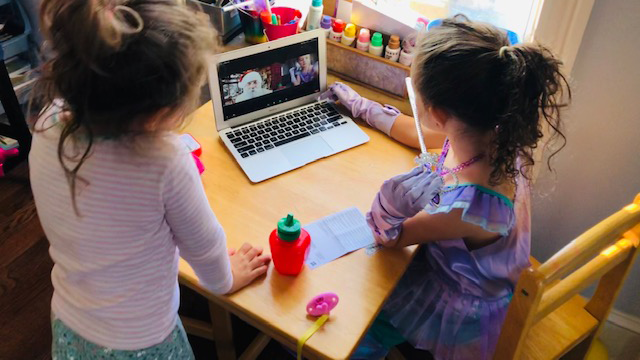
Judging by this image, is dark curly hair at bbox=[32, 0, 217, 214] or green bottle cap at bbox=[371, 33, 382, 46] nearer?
dark curly hair at bbox=[32, 0, 217, 214]

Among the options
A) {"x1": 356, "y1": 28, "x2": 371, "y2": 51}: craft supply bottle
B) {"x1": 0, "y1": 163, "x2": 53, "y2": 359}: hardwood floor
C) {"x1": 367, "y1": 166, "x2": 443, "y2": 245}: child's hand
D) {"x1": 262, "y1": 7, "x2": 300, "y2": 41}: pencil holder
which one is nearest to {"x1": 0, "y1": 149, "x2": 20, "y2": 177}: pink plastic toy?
{"x1": 0, "y1": 163, "x2": 53, "y2": 359}: hardwood floor

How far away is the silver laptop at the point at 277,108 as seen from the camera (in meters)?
1.25

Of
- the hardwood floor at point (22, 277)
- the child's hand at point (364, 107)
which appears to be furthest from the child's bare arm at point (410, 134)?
the hardwood floor at point (22, 277)

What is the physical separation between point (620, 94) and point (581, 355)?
635mm

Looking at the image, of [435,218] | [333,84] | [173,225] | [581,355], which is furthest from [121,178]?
[581,355]

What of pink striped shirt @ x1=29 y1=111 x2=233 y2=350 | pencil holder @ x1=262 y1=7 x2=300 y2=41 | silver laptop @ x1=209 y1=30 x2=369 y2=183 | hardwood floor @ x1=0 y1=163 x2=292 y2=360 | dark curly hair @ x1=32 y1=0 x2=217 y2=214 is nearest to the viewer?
dark curly hair @ x1=32 y1=0 x2=217 y2=214

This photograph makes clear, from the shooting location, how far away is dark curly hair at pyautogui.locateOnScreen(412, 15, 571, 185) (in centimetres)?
93

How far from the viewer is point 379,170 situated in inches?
49.9

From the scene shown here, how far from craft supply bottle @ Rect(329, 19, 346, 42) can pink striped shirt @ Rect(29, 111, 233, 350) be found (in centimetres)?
80

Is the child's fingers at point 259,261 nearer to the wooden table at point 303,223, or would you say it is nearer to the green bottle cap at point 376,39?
the wooden table at point 303,223

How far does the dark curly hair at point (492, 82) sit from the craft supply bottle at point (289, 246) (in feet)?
1.13

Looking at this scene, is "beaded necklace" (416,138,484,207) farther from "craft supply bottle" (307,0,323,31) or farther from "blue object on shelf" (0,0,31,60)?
"blue object on shelf" (0,0,31,60)

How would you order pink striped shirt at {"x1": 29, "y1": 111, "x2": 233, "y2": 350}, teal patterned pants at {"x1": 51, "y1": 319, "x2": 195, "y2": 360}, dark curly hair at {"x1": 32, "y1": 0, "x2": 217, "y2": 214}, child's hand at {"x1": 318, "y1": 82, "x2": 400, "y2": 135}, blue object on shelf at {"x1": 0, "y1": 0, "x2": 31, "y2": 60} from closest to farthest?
dark curly hair at {"x1": 32, "y1": 0, "x2": 217, "y2": 214} → pink striped shirt at {"x1": 29, "y1": 111, "x2": 233, "y2": 350} → teal patterned pants at {"x1": 51, "y1": 319, "x2": 195, "y2": 360} → child's hand at {"x1": 318, "y1": 82, "x2": 400, "y2": 135} → blue object on shelf at {"x1": 0, "y1": 0, "x2": 31, "y2": 60}

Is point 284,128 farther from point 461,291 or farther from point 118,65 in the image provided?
point 118,65
